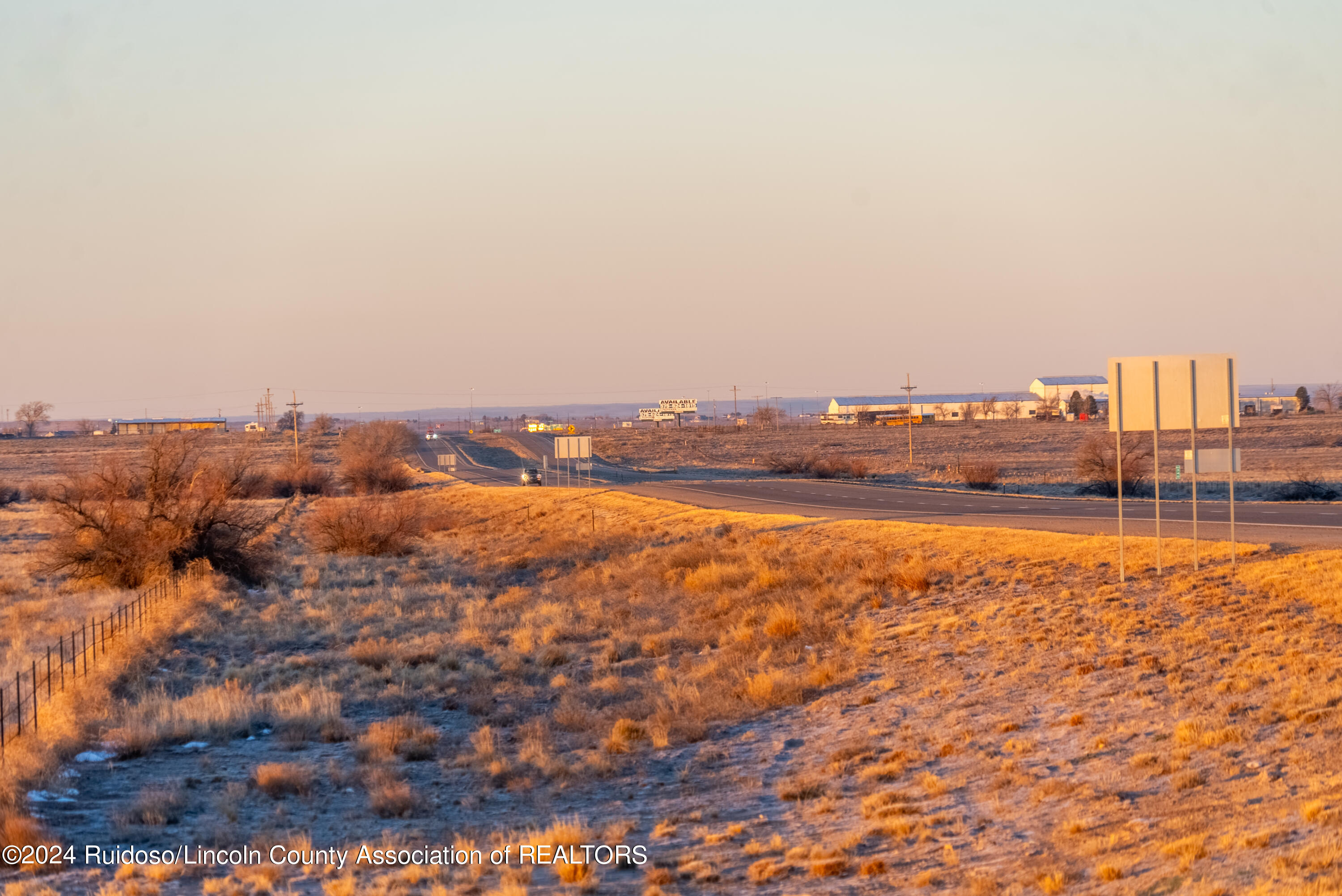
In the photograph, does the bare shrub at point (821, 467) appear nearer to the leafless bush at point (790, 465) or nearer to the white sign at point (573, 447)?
the leafless bush at point (790, 465)

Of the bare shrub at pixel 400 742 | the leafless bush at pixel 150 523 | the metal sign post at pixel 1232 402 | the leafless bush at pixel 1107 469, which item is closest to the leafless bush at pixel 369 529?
the leafless bush at pixel 150 523

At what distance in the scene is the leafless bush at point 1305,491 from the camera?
125 ft

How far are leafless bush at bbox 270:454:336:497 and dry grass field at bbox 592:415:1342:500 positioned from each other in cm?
2527

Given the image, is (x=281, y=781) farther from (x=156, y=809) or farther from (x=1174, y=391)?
(x=1174, y=391)

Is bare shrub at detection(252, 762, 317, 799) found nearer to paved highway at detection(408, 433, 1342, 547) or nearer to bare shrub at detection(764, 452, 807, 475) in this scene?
paved highway at detection(408, 433, 1342, 547)

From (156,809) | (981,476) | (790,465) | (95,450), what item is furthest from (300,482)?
(156,809)

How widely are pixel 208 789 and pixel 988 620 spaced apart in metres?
11.0

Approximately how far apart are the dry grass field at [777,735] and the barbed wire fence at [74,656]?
494mm

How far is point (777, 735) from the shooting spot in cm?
1343

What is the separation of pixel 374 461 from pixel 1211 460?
70614 millimetres

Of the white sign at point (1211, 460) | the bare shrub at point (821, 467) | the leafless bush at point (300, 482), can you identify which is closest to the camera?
the white sign at point (1211, 460)

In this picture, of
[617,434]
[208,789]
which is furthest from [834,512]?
[617,434]

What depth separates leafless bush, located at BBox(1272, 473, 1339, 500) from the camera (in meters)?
38.0

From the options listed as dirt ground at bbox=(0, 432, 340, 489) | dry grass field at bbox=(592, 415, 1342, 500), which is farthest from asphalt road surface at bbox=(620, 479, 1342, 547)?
dirt ground at bbox=(0, 432, 340, 489)
